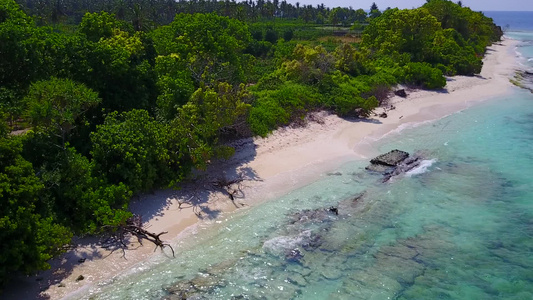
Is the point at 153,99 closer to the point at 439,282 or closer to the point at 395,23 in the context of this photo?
the point at 439,282

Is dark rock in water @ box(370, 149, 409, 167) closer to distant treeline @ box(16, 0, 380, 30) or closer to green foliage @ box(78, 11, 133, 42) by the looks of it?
green foliage @ box(78, 11, 133, 42)

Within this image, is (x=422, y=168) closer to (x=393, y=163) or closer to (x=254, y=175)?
(x=393, y=163)

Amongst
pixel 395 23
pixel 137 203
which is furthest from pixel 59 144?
pixel 395 23

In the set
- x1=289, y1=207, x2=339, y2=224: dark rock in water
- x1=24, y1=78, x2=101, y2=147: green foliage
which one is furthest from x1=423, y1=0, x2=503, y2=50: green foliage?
x1=24, y1=78, x2=101, y2=147: green foliage

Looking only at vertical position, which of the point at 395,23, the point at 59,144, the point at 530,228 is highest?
the point at 395,23

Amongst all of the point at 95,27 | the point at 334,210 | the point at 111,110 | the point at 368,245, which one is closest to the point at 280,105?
the point at 334,210

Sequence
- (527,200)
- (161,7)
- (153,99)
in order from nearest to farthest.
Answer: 1. (527,200)
2. (153,99)
3. (161,7)
